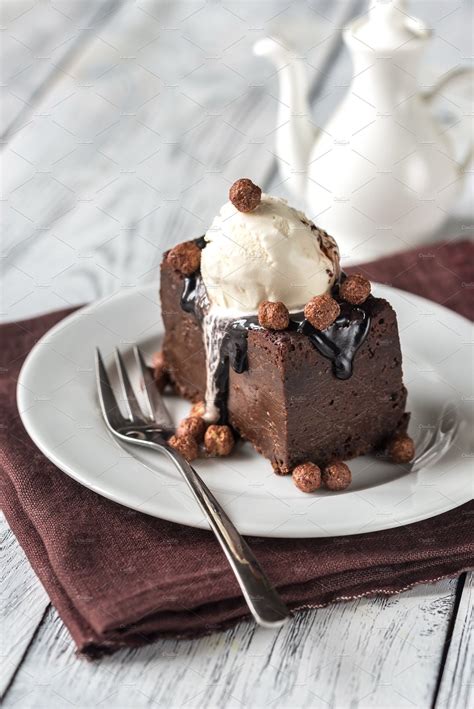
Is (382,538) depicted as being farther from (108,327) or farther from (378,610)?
(108,327)

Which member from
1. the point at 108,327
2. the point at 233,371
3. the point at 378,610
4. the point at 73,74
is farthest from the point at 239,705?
the point at 73,74

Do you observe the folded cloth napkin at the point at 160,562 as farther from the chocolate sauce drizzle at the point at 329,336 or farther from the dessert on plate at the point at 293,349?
the chocolate sauce drizzle at the point at 329,336

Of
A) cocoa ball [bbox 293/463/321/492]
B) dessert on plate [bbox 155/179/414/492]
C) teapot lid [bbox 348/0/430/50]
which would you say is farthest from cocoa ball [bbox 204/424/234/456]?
teapot lid [bbox 348/0/430/50]

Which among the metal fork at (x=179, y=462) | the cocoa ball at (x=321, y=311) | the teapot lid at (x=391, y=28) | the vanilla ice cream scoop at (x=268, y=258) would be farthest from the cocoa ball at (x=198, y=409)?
the teapot lid at (x=391, y=28)

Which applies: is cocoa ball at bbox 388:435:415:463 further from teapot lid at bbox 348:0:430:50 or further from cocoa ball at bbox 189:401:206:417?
teapot lid at bbox 348:0:430:50

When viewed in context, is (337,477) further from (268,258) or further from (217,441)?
(268,258)

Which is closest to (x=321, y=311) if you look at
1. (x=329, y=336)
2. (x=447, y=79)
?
(x=329, y=336)
